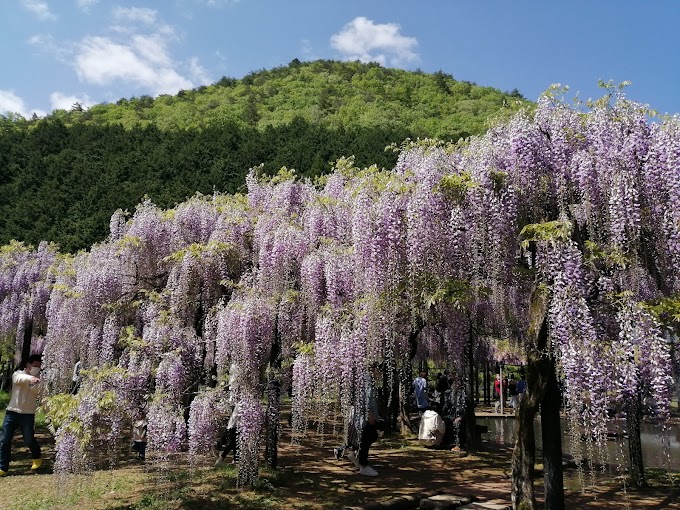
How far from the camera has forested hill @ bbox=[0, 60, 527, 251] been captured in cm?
3716

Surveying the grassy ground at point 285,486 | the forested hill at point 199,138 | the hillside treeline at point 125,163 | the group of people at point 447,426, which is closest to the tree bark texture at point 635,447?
the grassy ground at point 285,486

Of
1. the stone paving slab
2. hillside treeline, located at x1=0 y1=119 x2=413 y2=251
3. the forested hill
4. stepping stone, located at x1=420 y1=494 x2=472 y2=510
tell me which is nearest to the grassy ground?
the stone paving slab

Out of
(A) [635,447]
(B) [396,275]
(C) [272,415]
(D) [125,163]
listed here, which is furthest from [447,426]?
(D) [125,163]

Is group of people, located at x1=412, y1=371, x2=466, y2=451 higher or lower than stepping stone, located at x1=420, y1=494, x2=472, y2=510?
higher

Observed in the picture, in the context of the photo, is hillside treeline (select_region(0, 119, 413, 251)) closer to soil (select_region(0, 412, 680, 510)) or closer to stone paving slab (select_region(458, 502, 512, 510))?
soil (select_region(0, 412, 680, 510))

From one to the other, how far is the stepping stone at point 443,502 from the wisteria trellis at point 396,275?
68.5 inches

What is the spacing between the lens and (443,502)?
23.9 ft

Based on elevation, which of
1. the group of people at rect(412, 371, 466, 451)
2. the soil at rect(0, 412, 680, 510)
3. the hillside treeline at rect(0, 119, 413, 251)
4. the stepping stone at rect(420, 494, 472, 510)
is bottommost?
the soil at rect(0, 412, 680, 510)

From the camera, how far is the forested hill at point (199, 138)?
122 ft

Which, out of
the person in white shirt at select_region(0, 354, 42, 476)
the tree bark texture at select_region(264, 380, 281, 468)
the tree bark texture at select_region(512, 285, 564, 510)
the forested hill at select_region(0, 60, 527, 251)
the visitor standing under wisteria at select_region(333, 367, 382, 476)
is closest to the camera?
the tree bark texture at select_region(512, 285, 564, 510)

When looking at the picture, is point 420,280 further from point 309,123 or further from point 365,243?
point 309,123

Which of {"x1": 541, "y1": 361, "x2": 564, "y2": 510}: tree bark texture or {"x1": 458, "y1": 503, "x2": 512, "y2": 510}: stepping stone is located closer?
{"x1": 541, "y1": 361, "x2": 564, "y2": 510}: tree bark texture

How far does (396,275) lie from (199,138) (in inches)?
1729

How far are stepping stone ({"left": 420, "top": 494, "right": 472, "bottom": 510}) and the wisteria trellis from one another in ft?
5.71
